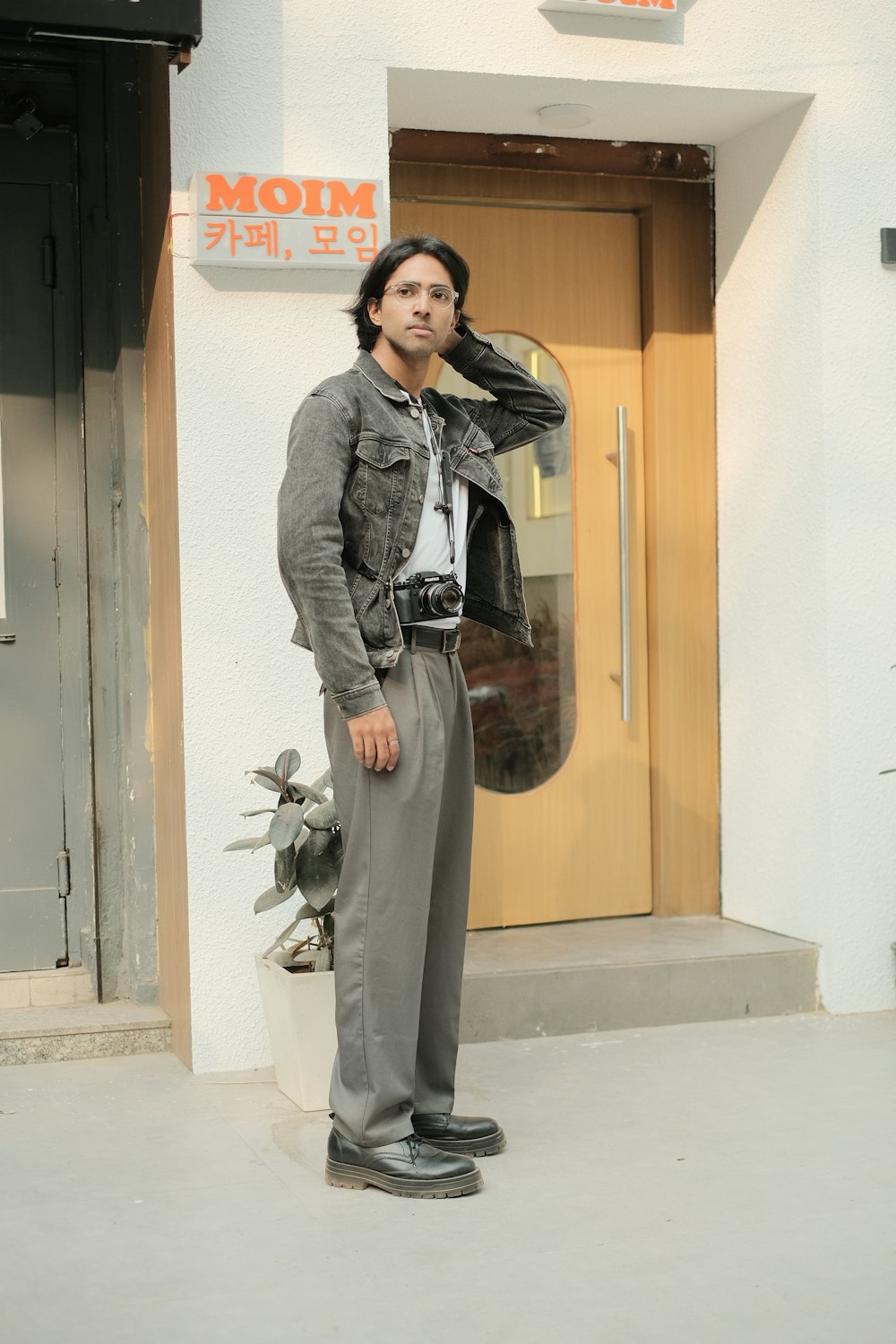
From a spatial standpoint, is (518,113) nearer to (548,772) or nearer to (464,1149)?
(548,772)

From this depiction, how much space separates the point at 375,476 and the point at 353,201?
1281 mm

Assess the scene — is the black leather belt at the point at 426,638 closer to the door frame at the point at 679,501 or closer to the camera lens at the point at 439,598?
the camera lens at the point at 439,598

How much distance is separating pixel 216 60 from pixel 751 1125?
117 inches

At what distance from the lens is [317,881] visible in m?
3.74

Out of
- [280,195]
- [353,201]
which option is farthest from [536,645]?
[280,195]

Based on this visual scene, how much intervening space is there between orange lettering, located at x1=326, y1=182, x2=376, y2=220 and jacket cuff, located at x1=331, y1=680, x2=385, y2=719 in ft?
5.31

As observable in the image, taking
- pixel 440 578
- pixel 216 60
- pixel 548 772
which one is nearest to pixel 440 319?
pixel 440 578

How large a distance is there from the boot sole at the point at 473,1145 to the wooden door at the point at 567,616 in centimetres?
158

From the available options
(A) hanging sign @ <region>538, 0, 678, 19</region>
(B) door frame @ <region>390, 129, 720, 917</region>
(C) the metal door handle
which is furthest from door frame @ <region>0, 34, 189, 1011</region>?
(C) the metal door handle

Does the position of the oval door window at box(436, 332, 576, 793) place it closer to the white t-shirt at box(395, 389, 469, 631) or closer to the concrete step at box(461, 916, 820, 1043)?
the concrete step at box(461, 916, 820, 1043)

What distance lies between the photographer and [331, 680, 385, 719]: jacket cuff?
3139mm

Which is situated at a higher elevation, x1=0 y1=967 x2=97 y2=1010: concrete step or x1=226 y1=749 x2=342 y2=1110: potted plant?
x1=226 y1=749 x2=342 y2=1110: potted plant

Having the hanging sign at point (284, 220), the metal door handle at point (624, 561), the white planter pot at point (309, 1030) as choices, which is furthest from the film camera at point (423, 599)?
the metal door handle at point (624, 561)

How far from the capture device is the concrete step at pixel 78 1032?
4.21 metres
